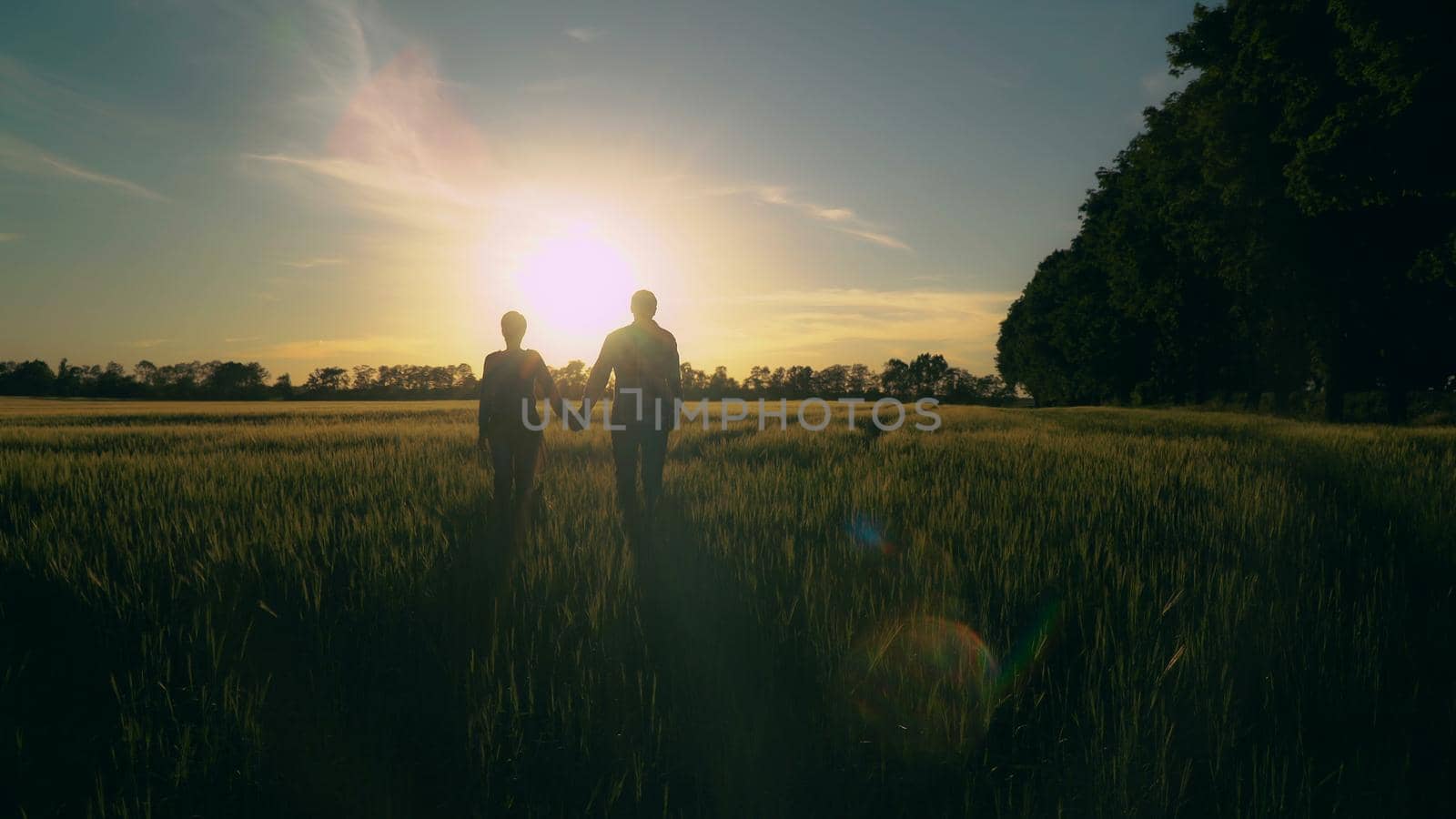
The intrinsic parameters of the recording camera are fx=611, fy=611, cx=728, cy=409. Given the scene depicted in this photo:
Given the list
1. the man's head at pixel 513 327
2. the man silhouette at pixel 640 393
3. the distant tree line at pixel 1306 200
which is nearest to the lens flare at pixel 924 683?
the man silhouette at pixel 640 393

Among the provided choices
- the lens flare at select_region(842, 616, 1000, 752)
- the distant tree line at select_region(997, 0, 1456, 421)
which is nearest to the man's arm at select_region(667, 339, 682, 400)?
the lens flare at select_region(842, 616, 1000, 752)

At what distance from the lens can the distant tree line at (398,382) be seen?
76625mm

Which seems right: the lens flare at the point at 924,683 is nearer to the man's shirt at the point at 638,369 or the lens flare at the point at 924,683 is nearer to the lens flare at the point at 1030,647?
the lens flare at the point at 1030,647

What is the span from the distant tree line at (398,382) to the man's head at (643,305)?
110ft

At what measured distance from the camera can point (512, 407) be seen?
5801 mm

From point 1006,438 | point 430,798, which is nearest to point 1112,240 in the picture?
point 1006,438

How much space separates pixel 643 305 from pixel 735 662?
12.7 ft

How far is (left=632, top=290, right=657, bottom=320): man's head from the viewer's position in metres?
5.98

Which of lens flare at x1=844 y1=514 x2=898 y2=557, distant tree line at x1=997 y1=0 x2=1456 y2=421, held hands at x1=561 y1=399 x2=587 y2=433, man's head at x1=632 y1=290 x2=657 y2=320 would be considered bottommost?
lens flare at x1=844 y1=514 x2=898 y2=557

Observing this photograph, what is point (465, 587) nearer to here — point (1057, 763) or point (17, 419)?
point (1057, 763)

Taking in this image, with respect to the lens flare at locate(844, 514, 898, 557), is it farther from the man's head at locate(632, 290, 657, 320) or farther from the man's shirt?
the man's head at locate(632, 290, 657, 320)

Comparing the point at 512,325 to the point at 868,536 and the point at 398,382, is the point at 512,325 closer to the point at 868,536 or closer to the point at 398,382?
the point at 868,536

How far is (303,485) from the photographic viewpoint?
7.74 meters

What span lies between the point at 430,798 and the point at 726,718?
1097mm
